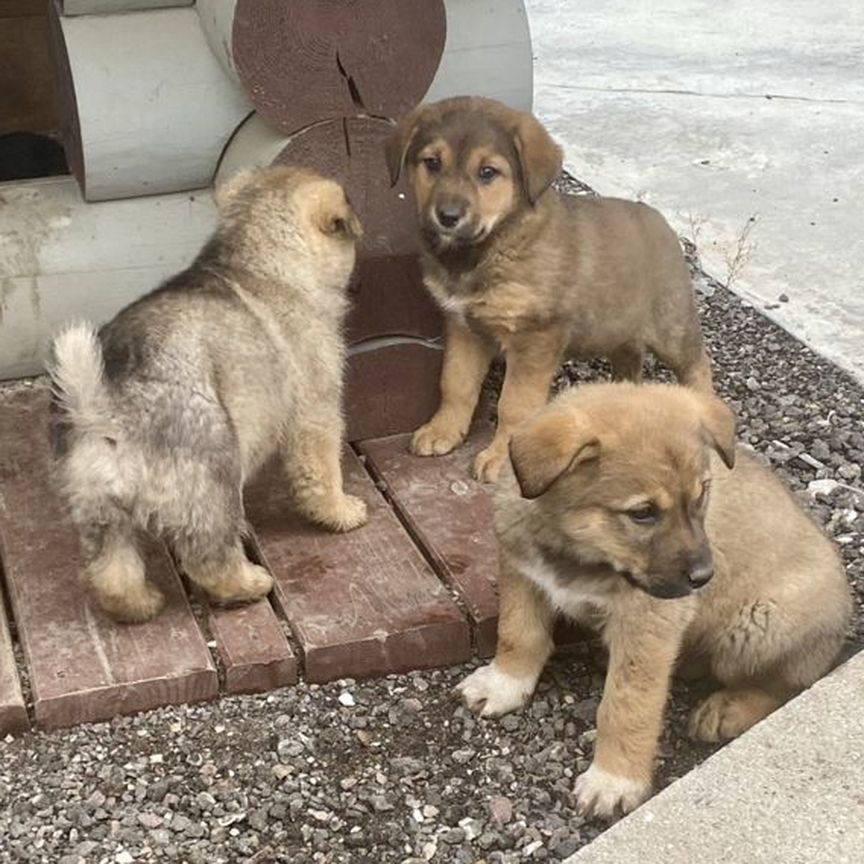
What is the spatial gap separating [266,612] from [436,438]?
3.46 feet

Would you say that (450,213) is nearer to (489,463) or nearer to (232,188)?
(232,188)

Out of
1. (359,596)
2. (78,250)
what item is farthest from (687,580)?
(78,250)

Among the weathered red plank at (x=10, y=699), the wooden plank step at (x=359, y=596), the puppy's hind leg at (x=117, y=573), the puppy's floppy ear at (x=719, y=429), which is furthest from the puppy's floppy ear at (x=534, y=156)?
the weathered red plank at (x=10, y=699)

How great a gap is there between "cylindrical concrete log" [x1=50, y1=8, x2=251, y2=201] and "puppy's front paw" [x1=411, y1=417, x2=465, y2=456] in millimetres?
1129

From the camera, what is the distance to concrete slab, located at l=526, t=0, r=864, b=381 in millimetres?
6434

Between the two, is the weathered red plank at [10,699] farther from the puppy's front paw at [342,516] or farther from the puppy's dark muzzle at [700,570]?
the puppy's dark muzzle at [700,570]

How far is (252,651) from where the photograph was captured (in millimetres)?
3662

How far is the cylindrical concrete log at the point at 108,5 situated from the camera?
180 inches

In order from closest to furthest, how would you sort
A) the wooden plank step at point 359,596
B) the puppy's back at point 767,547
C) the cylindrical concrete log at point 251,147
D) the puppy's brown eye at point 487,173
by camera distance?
the puppy's back at point 767,547, the wooden plank step at point 359,596, the puppy's brown eye at point 487,173, the cylindrical concrete log at point 251,147

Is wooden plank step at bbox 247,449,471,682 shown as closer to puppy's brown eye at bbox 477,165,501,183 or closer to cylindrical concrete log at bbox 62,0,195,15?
puppy's brown eye at bbox 477,165,501,183

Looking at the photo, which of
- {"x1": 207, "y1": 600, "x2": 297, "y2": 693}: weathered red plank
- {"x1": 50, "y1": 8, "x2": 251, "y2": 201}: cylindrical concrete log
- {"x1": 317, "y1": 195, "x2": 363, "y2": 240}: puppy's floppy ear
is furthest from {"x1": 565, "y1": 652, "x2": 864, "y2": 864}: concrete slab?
{"x1": 50, "y1": 8, "x2": 251, "y2": 201}: cylindrical concrete log

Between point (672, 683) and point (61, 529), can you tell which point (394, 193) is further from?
point (672, 683)

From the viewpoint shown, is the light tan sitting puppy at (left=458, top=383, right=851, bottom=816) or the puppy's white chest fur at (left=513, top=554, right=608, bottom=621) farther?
the puppy's white chest fur at (left=513, top=554, right=608, bottom=621)

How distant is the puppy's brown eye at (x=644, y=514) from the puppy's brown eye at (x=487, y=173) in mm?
1527
